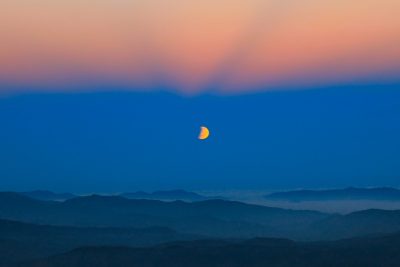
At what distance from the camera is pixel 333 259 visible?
17612 cm

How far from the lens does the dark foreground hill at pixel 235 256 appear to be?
176 meters

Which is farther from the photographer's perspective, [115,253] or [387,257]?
[115,253]

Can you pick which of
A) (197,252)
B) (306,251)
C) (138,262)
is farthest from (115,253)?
(306,251)

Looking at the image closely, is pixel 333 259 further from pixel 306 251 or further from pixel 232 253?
pixel 232 253

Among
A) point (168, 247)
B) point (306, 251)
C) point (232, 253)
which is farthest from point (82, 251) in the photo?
point (306, 251)

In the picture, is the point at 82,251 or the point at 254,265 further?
the point at 82,251

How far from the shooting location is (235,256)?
184m

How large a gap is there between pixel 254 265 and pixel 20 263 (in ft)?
202

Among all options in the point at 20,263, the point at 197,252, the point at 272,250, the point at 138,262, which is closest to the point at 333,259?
the point at 272,250

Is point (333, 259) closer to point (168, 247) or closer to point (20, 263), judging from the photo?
point (168, 247)

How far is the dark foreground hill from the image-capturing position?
6934 inches

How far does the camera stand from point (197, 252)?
18575 centimetres

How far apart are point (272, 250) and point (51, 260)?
2231 inches

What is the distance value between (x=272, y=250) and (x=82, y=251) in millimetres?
49795
